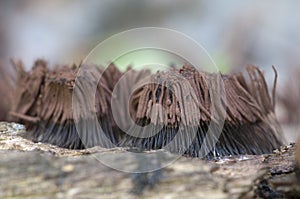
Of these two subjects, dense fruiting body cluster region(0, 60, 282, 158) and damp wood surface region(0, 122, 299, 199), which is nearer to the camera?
damp wood surface region(0, 122, 299, 199)

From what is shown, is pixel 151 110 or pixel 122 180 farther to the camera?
pixel 151 110

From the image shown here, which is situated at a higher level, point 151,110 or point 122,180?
point 151,110

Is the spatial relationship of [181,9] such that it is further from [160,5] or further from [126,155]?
[126,155]

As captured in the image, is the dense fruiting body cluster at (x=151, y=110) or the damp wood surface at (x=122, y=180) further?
the dense fruiting body cluster at (x=151, y=110)

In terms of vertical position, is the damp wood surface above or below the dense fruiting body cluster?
below
